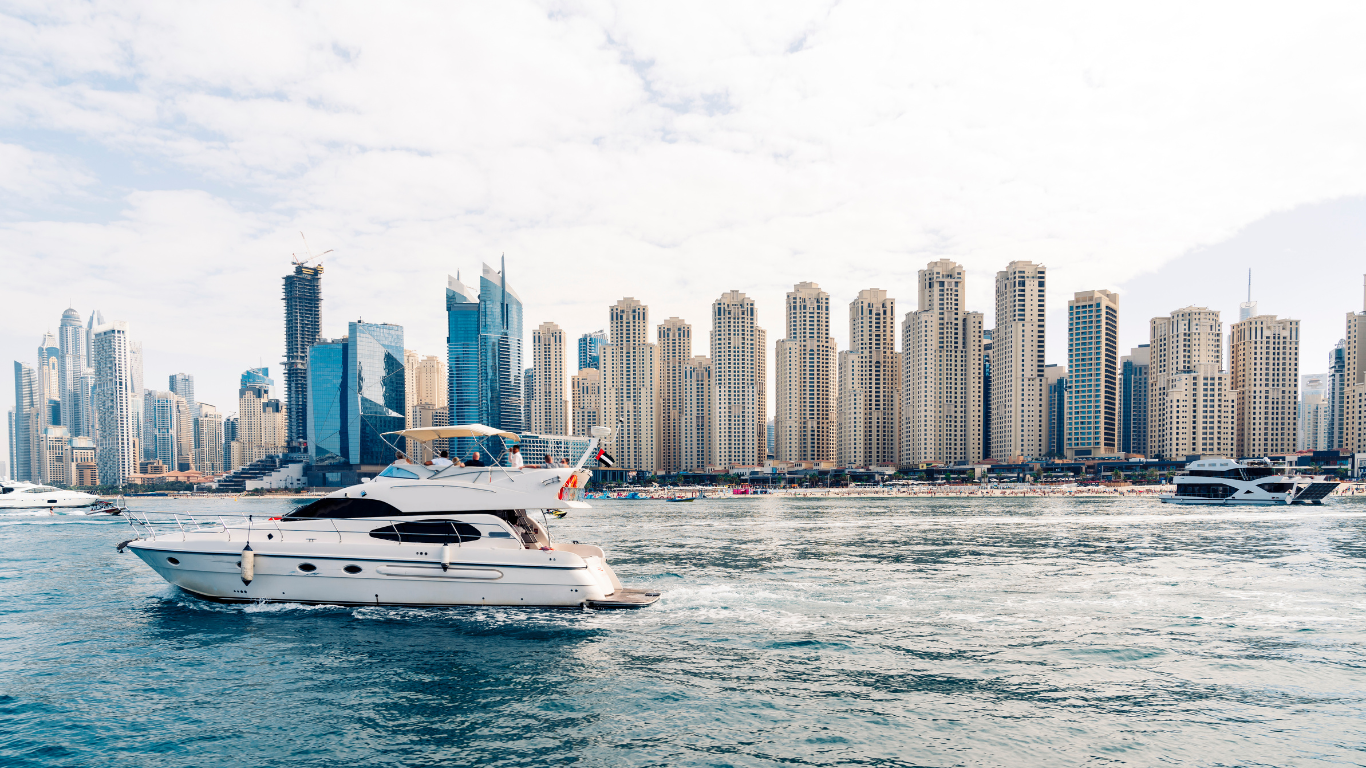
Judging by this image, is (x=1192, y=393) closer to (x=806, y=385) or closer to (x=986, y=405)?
(x=986, y=405)

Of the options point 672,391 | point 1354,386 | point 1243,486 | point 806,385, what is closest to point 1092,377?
point 1354,386

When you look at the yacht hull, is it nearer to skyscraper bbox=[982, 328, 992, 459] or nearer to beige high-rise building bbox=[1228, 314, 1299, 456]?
skyscraper bbox=[982, 328, 992, 459]

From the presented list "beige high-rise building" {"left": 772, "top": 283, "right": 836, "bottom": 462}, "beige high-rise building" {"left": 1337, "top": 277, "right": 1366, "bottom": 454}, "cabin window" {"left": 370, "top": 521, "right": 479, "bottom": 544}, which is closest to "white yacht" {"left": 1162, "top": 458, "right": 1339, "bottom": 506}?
"cabin window" {"left": 370, "top": 521, "right": 479, "bottom": 544}

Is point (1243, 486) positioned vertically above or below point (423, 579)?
below

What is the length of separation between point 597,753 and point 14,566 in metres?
31.0

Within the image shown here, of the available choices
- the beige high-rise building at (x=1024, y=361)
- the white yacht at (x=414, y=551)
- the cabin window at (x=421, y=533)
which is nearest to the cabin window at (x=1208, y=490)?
the beige high-rise building at (x=1024, y=361)

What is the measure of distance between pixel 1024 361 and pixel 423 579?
535 ft

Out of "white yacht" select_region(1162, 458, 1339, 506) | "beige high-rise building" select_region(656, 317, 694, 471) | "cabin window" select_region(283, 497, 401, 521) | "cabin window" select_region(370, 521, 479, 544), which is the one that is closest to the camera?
"cabin window" select_region(370, 521, 479, 544)

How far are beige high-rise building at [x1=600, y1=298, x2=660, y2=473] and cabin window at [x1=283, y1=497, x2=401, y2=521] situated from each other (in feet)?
536

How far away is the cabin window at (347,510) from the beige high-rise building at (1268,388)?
187 m

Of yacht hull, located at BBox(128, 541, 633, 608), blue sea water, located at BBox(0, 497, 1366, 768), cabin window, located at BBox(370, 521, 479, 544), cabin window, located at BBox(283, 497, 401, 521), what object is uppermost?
cabin window, located at BBox(283, 497, 401, 521)

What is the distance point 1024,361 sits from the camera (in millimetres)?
157000

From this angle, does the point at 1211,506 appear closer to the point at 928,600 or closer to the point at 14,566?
the point at 928,600

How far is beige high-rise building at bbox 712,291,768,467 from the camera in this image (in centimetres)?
17250
